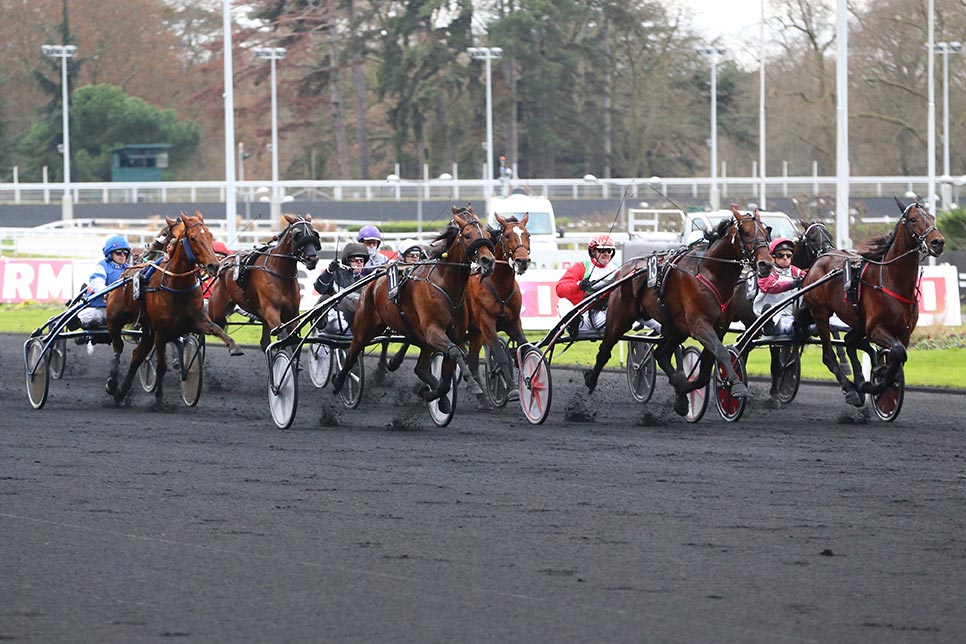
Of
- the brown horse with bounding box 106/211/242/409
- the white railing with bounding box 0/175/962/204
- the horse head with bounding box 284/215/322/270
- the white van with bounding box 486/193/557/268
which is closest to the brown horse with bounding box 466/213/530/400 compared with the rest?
the horse head with bounding box 284/215/322/270

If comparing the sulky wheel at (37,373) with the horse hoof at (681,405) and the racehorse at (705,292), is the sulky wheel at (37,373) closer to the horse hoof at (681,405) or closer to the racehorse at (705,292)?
the racehorse at (705,292)

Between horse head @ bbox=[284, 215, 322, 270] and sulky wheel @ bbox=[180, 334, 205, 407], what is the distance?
1063 millimetres

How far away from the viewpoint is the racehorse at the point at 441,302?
1102 cm

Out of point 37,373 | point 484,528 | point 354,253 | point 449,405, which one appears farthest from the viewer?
point 354,253

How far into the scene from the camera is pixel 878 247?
11.6 metres

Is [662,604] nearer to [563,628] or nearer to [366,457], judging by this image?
[563,628]

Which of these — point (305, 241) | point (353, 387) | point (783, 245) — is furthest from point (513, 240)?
point (783, 245)

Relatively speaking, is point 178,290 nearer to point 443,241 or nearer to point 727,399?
point 443,241

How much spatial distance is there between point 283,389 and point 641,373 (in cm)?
323

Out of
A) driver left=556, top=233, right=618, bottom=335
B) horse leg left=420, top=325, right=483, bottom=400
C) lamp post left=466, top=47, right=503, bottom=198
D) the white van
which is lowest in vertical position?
horse leg left=420, top=325, right=483, bottom=400

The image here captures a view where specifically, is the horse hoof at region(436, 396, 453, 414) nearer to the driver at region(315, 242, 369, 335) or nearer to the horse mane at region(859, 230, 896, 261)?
the driver at region(315, 242, 369, 335)

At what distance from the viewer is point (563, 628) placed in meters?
5.33

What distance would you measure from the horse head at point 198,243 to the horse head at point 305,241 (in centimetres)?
96

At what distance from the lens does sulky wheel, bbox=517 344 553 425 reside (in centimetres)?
1138
